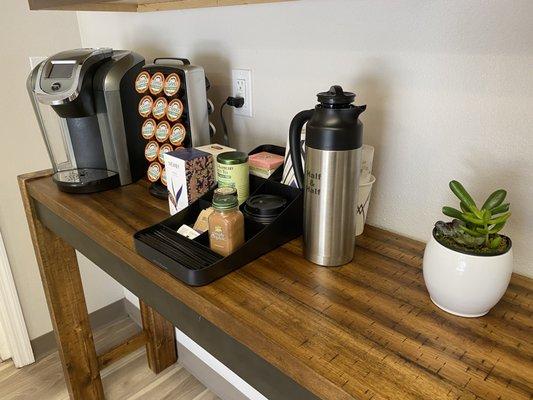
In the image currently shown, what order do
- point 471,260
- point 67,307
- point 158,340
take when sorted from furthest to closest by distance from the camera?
point 158,340 → point 67,307 → point 471,260

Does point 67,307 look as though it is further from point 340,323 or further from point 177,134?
point 340,323

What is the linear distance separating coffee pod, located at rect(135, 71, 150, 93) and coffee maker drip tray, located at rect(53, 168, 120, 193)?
0.25 m

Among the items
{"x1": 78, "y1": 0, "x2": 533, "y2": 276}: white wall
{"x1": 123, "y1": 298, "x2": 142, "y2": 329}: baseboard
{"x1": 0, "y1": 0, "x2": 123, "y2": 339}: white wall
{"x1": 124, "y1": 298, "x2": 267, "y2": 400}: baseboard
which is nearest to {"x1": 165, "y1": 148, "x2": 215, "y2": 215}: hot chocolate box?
{"x1": 78, "y1": 0, "x2": 533, "y2": 276}: white wall

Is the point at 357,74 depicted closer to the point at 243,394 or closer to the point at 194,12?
the point at 194,12

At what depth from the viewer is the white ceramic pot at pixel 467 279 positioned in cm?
59

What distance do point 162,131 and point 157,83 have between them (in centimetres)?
13

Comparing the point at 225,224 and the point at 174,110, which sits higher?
the point at 174,110

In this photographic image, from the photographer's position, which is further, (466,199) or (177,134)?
(177,134)

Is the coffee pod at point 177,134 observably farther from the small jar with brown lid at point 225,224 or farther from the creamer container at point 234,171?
the small jar with brown lid at point 225,224

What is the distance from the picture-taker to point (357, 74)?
2.93ft

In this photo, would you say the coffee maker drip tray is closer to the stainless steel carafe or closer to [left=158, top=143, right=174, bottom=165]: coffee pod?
[left=158, top=143, right=174, bottom=165]: coffee pod

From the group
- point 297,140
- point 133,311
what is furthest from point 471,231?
point 133,311

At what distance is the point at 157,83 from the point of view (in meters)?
1.09

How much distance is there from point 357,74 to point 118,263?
0.67 metres
